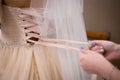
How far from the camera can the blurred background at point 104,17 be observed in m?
1.29

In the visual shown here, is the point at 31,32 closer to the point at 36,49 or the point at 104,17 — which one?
the point at 36,49

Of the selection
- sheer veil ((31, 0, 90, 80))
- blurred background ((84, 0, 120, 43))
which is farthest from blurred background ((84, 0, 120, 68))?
sheer veil ((31, 0, 90, 80))

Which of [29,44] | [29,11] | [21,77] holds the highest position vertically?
[29,11]

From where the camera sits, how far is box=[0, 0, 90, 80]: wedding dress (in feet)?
1.96

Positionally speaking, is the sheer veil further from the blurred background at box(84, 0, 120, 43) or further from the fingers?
the blurred background at box(84, 0, 120, 43)

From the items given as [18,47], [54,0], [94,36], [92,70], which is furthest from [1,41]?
[94,36]

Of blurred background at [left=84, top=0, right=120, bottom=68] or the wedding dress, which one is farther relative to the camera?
blurred background at [left=84, top=0, right=120, bottom=68]

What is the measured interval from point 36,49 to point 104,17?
84cm

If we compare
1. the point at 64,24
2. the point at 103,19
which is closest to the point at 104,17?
the point at 103,19

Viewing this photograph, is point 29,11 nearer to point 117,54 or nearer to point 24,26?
point 24,26

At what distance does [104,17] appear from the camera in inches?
52.0

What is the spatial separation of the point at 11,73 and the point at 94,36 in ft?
2.71

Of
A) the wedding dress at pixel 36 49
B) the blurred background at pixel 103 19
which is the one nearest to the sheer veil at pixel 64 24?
the wedding dress at pixel 36 49

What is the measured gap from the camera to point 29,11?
24.7 inches
